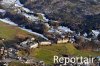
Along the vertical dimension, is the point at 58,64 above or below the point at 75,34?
above

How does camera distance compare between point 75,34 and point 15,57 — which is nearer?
point 15,57

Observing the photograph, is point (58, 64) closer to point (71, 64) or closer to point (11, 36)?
point (71, 64)

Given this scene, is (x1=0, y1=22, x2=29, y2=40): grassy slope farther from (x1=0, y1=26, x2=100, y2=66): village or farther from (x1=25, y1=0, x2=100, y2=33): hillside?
(x1=25, y1=0, x2=100, y2=33): hillside

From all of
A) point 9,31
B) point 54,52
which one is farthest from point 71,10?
point 54,52

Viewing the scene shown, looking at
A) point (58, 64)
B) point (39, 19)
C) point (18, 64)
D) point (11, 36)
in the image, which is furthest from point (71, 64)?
point (39, 19)

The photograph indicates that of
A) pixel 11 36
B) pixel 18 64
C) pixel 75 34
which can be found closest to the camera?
pixel 18 64

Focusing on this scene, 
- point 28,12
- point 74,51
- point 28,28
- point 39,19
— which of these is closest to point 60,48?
point 74,51

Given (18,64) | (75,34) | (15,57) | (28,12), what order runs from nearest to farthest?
1. (18,64)
2. (15,57)
3. (75,34)
4. (28,12)

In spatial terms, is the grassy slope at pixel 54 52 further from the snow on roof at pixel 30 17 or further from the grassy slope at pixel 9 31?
the snow on roof at pixel 30 17
